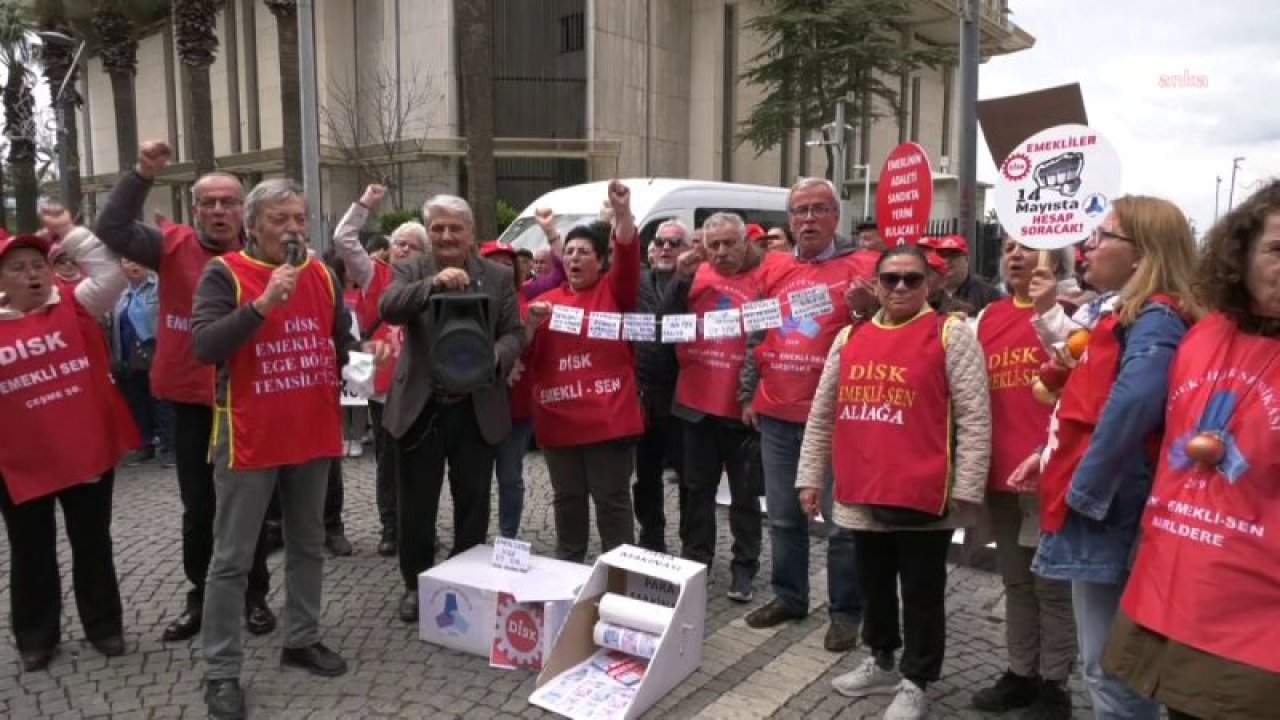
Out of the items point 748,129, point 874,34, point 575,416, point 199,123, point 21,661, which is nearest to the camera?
point 21,661

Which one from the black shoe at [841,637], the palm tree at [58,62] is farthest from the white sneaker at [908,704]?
Result: the palm tree at [58,62]

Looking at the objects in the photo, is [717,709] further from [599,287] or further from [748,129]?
[748,129]

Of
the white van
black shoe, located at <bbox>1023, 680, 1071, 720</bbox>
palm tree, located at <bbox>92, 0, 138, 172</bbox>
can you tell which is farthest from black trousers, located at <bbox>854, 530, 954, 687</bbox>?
palm tree, located at <bbox>92, 0, 138, 172</bbox>

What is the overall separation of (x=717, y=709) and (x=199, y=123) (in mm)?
18621

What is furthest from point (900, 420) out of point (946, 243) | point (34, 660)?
point (34, 660)

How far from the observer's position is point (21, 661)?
158 inches

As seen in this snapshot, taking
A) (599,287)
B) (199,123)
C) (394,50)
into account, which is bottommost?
(599,287)

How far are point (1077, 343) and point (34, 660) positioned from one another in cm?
456

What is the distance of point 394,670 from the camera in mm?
3967

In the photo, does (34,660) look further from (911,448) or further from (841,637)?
(911,448)

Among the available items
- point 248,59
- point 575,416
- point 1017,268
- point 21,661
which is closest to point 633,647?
point 575,416

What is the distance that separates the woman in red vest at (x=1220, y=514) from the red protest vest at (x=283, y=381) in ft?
9.76

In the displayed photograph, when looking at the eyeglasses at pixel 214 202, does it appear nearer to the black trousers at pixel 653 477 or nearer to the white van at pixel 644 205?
the black trousers at pixel 653 477

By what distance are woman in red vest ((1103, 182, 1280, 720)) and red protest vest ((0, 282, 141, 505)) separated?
411 cm
